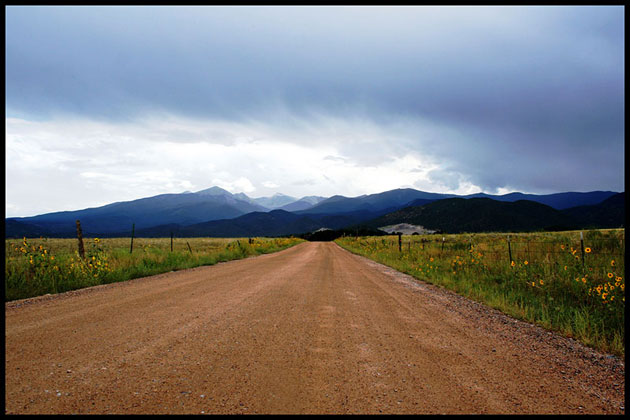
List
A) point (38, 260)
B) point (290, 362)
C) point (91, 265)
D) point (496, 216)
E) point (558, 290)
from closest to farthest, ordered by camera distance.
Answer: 1. point (290, 362)
2. point (558, 290)
3. point (38, 260)
4. point (91, 265)
5. point (496, 216)

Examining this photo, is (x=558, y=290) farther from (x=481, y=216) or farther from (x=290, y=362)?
(x=481, y=216)

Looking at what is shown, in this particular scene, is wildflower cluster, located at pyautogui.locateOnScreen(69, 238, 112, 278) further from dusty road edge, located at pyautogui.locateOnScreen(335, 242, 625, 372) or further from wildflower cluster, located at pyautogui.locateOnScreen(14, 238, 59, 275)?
dusty road edge, located at pyautogui.locateOnScreen(335, 242, 625, 372)

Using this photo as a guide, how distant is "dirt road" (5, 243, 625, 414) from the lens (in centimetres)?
272

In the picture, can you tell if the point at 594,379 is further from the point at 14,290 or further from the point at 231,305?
the point at 14,290

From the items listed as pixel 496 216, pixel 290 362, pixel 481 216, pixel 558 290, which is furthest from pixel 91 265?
pixel 496 216

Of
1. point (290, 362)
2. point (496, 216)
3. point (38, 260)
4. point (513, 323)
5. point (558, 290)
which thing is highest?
point (496, 216)

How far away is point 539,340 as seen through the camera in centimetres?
468

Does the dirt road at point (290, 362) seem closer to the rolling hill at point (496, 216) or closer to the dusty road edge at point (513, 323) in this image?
the dusty road edge at point (513, 323)

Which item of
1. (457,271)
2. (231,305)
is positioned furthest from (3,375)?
(457,271)

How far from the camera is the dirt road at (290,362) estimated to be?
2.72 metres

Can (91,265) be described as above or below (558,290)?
above

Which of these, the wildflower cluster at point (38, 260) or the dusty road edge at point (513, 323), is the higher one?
the wildflower cluster at point (38, 260)

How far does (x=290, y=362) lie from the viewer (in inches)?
140

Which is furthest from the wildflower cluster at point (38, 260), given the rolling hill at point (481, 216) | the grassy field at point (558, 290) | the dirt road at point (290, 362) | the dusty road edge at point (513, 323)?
the rolling hill at point (481, 216)
